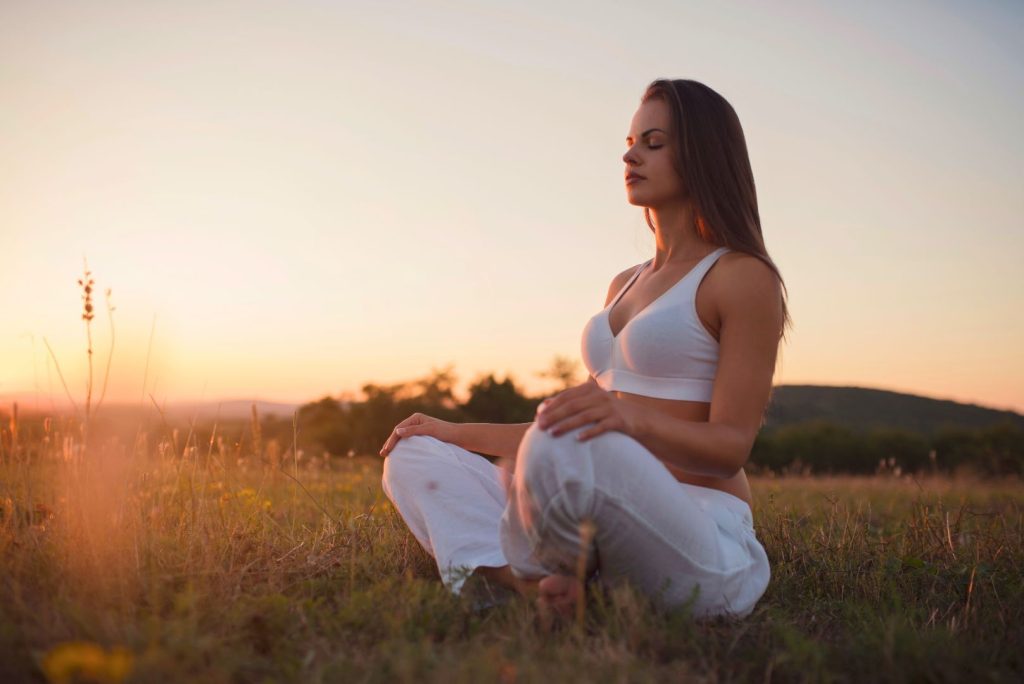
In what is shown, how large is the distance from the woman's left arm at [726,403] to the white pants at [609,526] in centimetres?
6

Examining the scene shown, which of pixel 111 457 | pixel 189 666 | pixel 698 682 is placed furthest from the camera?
pixel 111 457

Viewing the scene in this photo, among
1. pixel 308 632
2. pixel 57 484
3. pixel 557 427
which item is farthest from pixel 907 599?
pixel 57 484

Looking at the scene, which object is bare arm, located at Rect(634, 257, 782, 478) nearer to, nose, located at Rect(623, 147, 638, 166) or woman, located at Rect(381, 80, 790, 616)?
woman, located at Rect(381, 80, 790, 616)

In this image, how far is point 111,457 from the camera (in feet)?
10.2

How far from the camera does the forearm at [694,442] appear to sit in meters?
2.12

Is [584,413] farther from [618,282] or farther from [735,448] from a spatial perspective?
[618,282]

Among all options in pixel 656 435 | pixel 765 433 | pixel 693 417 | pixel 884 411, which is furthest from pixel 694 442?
pixel 884 411

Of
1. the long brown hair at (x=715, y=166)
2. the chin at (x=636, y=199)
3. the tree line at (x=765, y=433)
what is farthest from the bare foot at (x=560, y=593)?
the tree line at (x=765, y=433)

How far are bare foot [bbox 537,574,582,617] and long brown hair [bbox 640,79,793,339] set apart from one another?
3.82ft

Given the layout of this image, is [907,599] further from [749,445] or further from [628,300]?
[628,300]

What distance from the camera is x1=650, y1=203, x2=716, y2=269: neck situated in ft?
9.11

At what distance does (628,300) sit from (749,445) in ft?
2.83

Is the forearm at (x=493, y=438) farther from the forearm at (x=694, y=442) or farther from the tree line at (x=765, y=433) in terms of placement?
the tree line at (x=765, y=433)

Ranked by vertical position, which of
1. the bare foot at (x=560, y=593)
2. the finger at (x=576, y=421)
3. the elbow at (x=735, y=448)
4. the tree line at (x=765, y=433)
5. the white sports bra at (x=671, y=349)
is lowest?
the tree line at (x=765, y=433)
